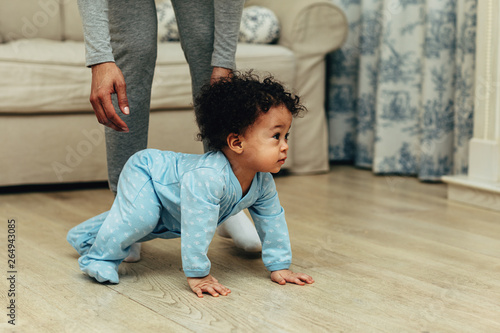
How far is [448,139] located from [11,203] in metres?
1.44

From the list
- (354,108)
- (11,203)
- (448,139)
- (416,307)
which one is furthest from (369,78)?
(416,307)

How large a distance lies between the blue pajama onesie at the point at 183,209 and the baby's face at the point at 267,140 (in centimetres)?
5

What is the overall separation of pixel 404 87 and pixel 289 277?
1.38 meters

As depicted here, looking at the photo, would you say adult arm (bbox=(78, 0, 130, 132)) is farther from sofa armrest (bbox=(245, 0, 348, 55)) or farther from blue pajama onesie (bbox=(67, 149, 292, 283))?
sofa armrest (bbox=(245, 0, 348, 55))

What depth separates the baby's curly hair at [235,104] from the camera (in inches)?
42.6

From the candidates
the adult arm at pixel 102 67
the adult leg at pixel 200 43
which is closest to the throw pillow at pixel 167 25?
the adult leg at pixel 200 43

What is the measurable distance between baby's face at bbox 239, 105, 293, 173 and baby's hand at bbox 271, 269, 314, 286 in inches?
7.6

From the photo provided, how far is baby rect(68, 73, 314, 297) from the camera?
108 cm

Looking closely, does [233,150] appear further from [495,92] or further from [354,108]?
[354,108]

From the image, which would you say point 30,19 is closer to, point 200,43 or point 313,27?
point 313,27

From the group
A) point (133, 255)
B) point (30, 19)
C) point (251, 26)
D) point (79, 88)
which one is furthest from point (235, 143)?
point (30, 19)

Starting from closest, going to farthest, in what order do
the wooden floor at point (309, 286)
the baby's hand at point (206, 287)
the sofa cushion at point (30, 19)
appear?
the wooden floor at point (309, 286) → the baby's hand at point (206, 287) → the sofa cushion at point (30, 19)

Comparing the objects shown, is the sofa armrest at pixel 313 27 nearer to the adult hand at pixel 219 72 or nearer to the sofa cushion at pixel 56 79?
the sofa cushion at pixel 56 79

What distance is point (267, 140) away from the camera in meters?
1.10
